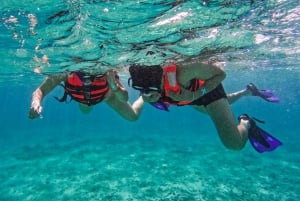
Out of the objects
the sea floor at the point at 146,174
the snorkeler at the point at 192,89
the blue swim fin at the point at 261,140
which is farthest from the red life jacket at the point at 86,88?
the sea floor at the point at 146,174

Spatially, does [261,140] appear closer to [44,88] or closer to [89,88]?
[89,88]

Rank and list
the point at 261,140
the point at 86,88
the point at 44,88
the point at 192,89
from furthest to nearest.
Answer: the point at 261,140 < the point at 44,88 < the point at 86,88 < the point at 192,89

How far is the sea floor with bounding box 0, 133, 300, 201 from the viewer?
12969 mm

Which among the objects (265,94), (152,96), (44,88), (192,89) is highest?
(44,88)

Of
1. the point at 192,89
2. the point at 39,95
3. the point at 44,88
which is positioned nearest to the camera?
the point at 192,89

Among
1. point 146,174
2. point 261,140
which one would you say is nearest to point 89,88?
point 261,140

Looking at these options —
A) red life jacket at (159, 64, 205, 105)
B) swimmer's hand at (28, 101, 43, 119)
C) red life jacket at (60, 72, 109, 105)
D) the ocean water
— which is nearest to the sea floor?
the ocean water

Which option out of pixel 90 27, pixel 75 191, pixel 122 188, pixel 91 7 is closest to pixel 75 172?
pixel 75 191

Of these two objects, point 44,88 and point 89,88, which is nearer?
point 89,88

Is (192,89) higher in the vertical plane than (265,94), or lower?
higher

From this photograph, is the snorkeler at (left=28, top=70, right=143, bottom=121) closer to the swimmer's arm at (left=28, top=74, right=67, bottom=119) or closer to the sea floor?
the swimmer's arm at (left=28, top=74, right=67, bottom=119)

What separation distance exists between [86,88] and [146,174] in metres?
9.04

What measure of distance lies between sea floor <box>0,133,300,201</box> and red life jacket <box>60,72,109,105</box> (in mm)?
5771

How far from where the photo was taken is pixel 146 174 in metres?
15.8
